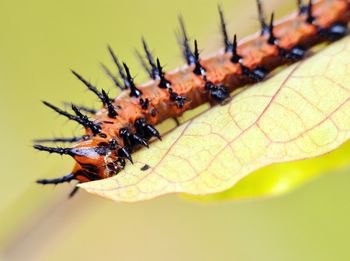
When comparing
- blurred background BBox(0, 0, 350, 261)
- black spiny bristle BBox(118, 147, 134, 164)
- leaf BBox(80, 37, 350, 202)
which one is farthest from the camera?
blurred background BBox(0, 0, 350, 261)

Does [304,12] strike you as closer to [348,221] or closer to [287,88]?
[287,88]

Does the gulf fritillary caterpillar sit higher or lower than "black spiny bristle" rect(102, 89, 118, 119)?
lower

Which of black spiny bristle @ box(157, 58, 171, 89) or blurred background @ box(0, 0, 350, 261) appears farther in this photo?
blurred background @ box(0, 0, 350, 261)

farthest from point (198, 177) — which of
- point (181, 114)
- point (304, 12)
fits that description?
point (304, 12)

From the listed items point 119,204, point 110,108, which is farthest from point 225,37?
point 119,204

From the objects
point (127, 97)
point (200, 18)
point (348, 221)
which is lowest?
point (348, 221)

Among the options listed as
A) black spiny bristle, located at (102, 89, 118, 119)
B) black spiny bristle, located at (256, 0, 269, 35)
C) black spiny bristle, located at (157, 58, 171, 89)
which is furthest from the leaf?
black spiny bristle, located at (256, 0, 269, 35)

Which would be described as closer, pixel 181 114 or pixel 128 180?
pixel 128 180

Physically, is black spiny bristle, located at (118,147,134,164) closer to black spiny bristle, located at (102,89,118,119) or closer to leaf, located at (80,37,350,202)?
leaf, located at (80,37,350,202)
